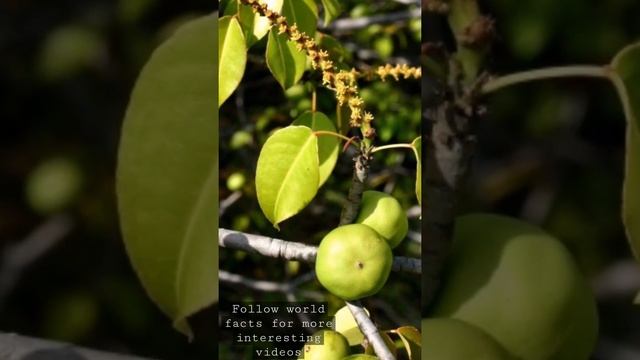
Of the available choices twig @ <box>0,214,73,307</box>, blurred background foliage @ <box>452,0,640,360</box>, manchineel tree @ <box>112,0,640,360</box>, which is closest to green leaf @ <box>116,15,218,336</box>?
manchineel tree @ <box>112,0,640,360</box>

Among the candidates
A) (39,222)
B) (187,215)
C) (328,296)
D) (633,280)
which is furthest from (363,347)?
(633,280)

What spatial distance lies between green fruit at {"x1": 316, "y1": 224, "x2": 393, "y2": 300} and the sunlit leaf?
20 millimetres

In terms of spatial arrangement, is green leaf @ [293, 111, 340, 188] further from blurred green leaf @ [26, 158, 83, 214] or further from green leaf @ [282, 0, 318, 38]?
blurred green leaf @ [26, 158, 83, 214]

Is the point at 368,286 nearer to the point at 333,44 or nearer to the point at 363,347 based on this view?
the point at 363,347

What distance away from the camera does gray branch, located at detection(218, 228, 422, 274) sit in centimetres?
63

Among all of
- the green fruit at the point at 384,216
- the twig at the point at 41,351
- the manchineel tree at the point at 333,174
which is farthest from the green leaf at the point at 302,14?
the twig at the point at 41,351

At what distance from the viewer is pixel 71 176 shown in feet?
2.72

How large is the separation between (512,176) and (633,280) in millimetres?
175

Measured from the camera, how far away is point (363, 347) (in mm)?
621

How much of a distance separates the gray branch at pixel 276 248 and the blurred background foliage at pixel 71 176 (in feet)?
0.57

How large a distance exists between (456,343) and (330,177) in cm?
13

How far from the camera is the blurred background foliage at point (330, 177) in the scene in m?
0.64

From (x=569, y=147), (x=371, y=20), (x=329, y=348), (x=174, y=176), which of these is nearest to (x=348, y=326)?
(x=329, y=348)

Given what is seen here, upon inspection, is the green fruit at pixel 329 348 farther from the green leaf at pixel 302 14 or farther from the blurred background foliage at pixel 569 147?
the blurred background foliage at pixel 569 147
